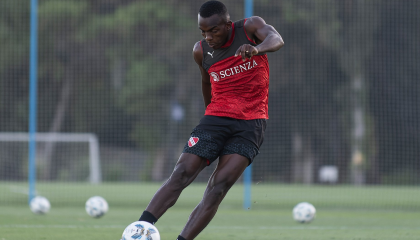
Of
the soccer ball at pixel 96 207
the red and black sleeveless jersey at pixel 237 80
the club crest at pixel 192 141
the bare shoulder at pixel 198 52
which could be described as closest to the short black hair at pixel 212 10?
the red and black sleeveless jersey at pixel 237 80

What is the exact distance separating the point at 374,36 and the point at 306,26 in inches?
70.5

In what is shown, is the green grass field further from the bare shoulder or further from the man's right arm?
the bare shoulder

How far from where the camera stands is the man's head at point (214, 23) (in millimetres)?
5660

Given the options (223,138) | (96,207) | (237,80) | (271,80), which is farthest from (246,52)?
(271,80)

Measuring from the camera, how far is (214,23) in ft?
18.6

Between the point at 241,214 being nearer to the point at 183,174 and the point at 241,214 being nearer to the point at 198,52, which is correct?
the point at 198,52

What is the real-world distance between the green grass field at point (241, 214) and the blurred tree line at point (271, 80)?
4.23 ft

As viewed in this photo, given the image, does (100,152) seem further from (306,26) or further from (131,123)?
(306,26)

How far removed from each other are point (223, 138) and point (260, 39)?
2.85 ft

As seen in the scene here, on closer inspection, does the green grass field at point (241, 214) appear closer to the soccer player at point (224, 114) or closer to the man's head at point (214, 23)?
the soccer player at point (224, 114)

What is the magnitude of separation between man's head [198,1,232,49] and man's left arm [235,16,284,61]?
0.23 meters

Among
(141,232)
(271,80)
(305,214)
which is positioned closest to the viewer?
(141,232)

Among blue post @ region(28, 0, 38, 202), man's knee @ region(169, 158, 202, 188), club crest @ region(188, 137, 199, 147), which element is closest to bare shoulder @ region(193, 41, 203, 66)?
club crest @ region(188, 137, 199, 147)

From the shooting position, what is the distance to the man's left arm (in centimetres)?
528
